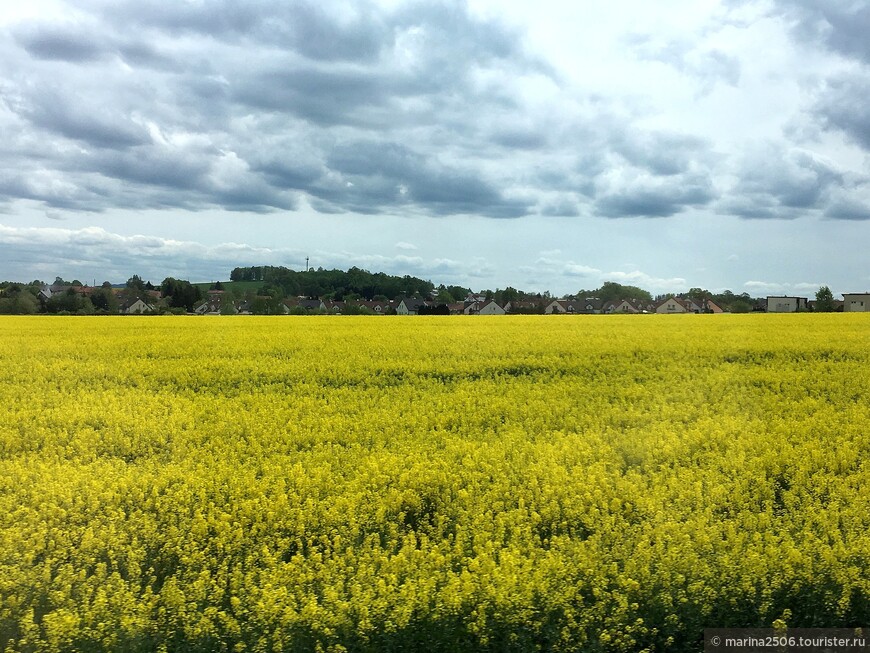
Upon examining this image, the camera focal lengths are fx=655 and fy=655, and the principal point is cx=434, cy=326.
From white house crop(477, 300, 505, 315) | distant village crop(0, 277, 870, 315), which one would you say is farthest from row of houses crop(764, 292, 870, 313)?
white house crop(477, 300, 505, 315)

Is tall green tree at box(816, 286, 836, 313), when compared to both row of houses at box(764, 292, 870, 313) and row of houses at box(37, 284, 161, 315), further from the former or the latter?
row of houses at box(37, 284, 161, 315)

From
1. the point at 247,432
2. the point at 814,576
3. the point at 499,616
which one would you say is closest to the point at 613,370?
the point at 247,432

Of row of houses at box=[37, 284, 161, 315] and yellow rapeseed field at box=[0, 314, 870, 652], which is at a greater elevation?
row of houses at box=[37, 284, 161, 315]

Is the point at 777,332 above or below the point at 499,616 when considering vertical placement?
above

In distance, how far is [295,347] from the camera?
18.5 meters

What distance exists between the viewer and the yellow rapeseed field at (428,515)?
15.0 feet

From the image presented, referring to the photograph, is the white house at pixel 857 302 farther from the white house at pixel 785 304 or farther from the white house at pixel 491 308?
the white house at pixel 491 308

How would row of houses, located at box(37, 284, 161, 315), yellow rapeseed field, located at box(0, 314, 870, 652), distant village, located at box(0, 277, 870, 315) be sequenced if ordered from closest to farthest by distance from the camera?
yellow rapeseed field, located at box(0, 314, 870, 652)
distant village, located at box(0, 277, 870, 315)
row of houses, located at box(37, 284, 161, 315)

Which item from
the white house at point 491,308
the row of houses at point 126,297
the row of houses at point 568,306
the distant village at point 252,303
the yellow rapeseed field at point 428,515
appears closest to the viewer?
the yellow rapeseed field at point 428,515

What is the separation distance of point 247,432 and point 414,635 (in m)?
5.12

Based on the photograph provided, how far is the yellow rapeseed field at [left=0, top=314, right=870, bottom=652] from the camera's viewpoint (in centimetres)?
458

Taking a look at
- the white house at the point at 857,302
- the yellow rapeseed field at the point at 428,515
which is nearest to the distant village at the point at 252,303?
the white house at the point at 857,302

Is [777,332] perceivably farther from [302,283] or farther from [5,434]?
→ [302,283]

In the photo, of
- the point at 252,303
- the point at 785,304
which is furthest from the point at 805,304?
the point at 252,303
